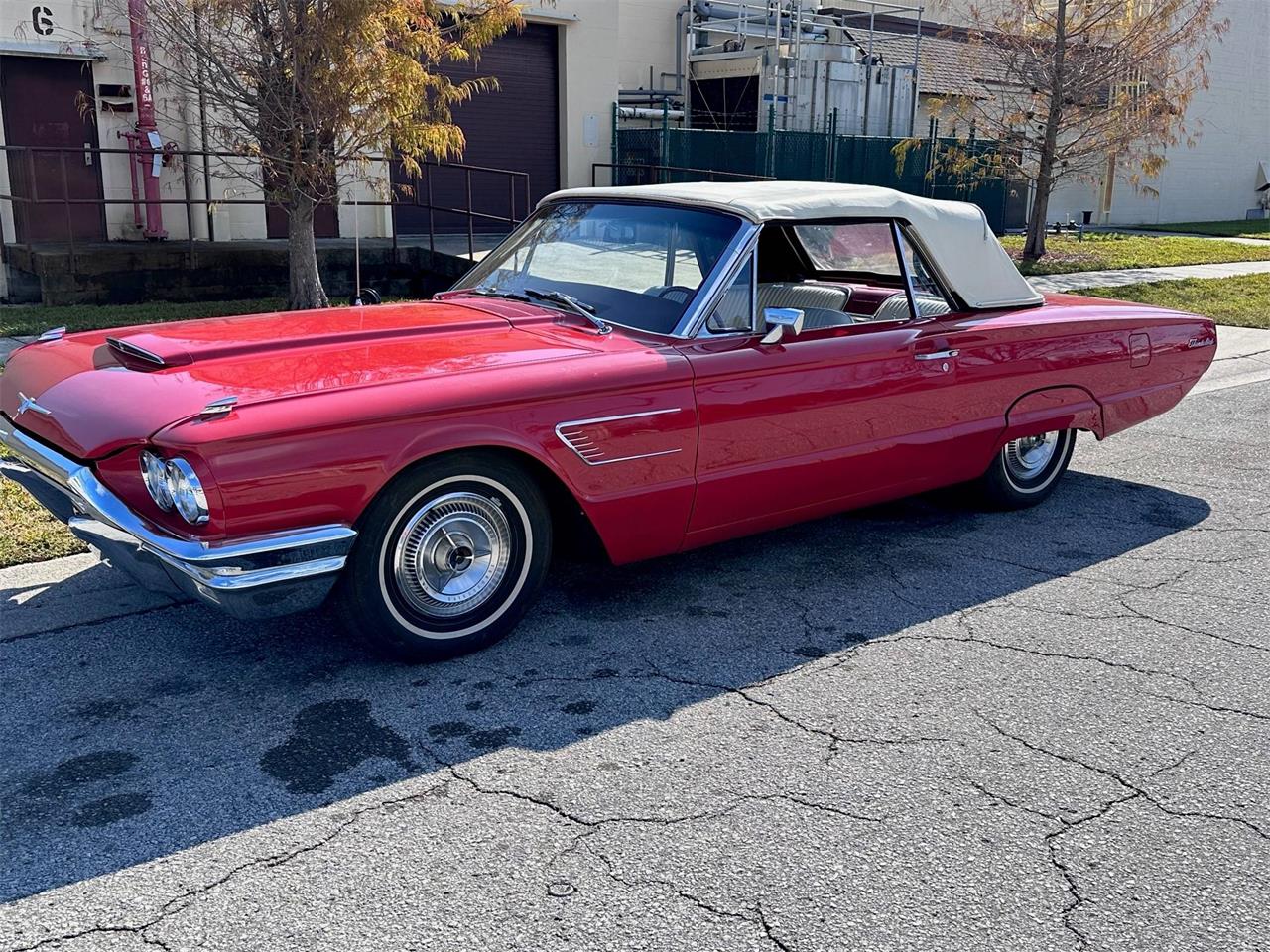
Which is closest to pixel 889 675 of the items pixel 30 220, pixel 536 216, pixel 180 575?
pixel 180 575

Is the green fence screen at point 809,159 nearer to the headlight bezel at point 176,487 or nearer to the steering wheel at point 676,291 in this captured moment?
the steering wheel at point 676,291

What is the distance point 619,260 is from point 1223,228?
86.9 feet

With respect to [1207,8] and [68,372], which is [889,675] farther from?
[1207,8]

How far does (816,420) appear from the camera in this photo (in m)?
4.88

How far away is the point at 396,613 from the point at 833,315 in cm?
226

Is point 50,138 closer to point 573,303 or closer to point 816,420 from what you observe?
point 573,303

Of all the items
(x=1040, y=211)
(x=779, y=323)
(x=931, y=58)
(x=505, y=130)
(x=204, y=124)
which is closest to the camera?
(x=779, y=323)

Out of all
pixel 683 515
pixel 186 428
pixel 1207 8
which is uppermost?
pixel 1207 8

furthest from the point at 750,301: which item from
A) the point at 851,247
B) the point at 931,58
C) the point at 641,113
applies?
the point at 931,58

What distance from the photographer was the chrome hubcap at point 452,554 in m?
4.04

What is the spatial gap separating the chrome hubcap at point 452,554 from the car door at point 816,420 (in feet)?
2.65

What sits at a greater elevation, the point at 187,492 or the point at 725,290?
the point at 725,290

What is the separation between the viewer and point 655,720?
12.6ft

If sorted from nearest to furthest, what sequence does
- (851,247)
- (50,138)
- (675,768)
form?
(675,768) → (851,247) → (50,138)
